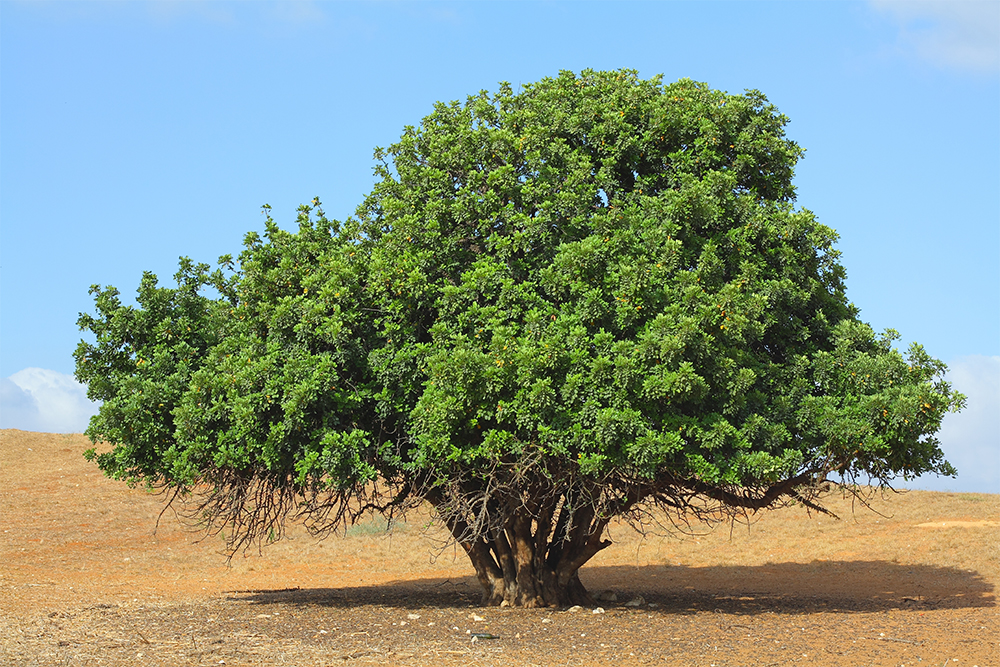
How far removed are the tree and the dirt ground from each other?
2072mm

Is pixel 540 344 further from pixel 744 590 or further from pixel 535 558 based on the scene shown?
pixel 744 590

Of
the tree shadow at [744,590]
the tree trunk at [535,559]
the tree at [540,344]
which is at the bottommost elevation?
the tree shadow at [744,590]

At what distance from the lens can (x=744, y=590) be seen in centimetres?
2122

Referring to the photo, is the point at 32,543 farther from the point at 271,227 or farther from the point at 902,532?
the point at 902,532

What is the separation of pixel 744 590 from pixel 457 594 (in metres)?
6.71

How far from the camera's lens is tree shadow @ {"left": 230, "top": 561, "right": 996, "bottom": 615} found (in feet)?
60.4

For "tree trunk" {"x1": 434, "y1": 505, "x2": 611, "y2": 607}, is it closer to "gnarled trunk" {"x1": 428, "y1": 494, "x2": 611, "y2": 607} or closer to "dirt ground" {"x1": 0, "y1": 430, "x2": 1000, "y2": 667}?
"gnarled trunk" {"x1": 428, "y1": 494, "x2": 611, "y2": 607}

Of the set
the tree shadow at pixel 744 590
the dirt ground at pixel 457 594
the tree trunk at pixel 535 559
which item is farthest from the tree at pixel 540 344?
the tree shadow at pixel 744 590

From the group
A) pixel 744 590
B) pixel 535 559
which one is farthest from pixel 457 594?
pixel 744 590

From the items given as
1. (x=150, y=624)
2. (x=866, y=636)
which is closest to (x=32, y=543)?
(x=150, y=624)

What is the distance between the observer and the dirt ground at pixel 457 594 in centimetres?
1323

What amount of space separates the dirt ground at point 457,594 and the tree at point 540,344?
81.6 inches

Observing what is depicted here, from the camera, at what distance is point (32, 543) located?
27312mm

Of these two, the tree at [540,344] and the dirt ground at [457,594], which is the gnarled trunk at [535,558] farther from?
the dirt ground at [457,594]
